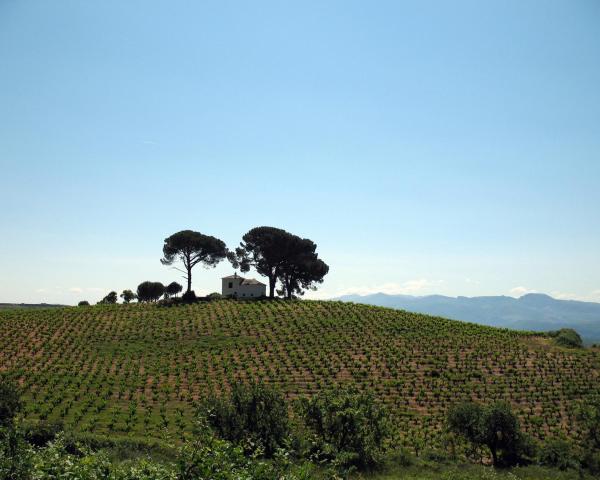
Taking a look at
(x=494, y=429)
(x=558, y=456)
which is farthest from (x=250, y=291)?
(x=558, y=456)

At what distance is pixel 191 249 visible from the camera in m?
88.4

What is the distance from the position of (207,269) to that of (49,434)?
69.8m

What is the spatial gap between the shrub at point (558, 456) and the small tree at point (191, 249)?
69802 mm

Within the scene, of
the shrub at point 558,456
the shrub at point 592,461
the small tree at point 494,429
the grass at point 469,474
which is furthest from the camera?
the small tree at point 494,429

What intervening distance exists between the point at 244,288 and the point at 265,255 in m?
7.94

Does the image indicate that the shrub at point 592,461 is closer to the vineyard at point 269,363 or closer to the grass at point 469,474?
the grass at point 469,474

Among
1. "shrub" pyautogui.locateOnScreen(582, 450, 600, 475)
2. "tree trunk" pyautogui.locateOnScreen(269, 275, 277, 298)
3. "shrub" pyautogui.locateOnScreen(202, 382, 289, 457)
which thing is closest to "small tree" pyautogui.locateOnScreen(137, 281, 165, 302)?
"tree trunk" pyautogui.locateOnScreen(269, 275, 277, 298)

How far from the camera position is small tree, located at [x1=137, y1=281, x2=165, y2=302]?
104000 mm

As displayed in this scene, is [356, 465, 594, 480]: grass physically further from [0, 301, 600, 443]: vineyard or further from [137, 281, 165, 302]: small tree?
[137, 281, 165, 302]: small tree

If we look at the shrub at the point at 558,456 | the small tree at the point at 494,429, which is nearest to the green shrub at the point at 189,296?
the small tree at the point at 494,429

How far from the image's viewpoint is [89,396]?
1359 inches

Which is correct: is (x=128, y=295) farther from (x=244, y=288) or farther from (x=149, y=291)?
(x=244, y=288)

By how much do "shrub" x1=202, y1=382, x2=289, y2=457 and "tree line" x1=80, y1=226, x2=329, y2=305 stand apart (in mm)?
64156

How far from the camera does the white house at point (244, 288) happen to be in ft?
298
